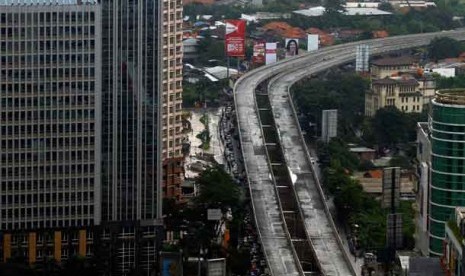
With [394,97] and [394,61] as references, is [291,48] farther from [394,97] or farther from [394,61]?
[394,97]

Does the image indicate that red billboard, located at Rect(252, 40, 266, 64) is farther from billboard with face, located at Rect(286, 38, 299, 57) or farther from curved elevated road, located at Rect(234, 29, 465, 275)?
billboard with face, located at Rect(286, 38, 299, 57)

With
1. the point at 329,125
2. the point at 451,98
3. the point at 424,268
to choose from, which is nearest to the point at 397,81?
the point at 329,125

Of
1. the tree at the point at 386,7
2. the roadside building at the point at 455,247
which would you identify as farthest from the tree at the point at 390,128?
the tree at the point at 386,7

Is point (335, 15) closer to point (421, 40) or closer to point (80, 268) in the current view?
point (421, 40)

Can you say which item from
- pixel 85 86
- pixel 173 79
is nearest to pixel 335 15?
pixel 173 79

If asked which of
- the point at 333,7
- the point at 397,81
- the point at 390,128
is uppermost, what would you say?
the point at 333,7
